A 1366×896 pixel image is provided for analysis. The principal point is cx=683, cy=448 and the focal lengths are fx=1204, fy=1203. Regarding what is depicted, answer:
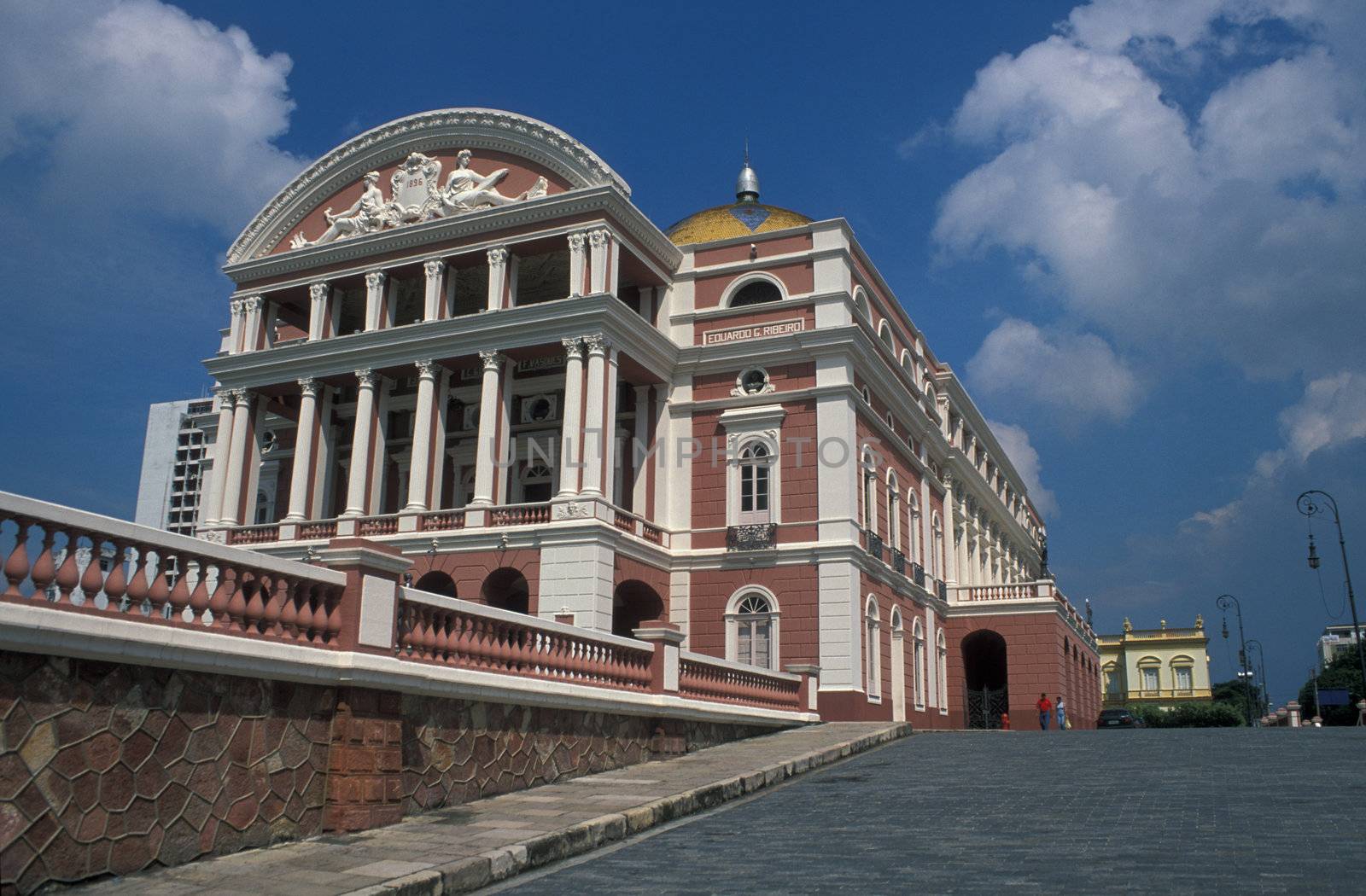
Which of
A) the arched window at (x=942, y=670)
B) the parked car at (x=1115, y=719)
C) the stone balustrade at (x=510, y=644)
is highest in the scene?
the arched window at (x=942, y=670)

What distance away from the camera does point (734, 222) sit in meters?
35.6

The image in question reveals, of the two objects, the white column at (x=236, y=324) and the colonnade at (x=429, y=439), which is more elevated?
the white column at (x=236, y=324)

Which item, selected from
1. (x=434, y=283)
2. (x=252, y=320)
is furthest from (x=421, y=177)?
(x=252, y=320)

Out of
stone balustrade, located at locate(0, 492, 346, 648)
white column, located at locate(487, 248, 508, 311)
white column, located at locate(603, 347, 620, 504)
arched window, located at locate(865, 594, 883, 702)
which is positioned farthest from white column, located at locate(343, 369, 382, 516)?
stone balustrade, located at locate(0, 492, 346, 648)

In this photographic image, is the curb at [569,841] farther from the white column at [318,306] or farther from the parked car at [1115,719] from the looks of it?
the parked car at [1115,719]

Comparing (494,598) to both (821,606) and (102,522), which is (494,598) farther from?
(102,522)

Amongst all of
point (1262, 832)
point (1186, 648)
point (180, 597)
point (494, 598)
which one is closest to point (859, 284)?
point (494, 598)

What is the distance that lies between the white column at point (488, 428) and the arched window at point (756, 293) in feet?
20.3

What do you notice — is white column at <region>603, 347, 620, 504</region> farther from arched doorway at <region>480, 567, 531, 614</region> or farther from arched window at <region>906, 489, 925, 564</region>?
arched window at <region>906, 489, 925, 564</region>

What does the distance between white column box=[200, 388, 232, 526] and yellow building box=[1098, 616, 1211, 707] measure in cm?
6338

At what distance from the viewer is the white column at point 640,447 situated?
28641 millimetres

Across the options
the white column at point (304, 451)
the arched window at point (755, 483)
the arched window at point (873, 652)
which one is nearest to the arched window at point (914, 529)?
the arched window at point (873, 652)

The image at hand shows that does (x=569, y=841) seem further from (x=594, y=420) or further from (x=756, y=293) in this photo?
(x=756, y=293)

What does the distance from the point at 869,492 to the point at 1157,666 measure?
5816 cm
